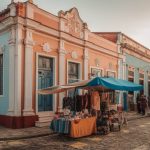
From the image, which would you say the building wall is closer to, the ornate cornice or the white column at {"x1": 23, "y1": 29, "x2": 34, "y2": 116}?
the white column at {"x1": 23, "y1": 29, "x2": 34, "y2": 116}

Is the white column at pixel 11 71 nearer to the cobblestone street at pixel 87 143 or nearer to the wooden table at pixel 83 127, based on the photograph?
the cobblestone street at pixel 87 143

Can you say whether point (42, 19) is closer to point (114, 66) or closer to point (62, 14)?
point (62, 14)

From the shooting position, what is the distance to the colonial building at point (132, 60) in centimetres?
2355

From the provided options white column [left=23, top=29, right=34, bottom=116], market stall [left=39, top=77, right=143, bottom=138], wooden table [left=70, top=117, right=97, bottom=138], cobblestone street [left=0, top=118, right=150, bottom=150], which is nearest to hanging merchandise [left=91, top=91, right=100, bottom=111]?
market stall [left=39, top=77, right=143, bottom=138]

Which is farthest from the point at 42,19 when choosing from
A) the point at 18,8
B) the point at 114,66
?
the point at 114,66

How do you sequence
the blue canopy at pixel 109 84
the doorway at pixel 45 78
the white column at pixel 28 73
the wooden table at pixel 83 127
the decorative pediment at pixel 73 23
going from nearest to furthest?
the wooden table at pixel 83 127
the blue canopy at pixel 109 84
the white column at pixel 28 73
the doorway at pixel 45 78
the decorative pediment at pixel 73 23

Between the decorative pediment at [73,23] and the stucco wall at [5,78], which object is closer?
the stucco wall at [5,78]

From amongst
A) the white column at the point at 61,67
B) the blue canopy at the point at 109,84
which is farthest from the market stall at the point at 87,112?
the white column at the point at 61,67

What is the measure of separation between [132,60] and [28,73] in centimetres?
1418

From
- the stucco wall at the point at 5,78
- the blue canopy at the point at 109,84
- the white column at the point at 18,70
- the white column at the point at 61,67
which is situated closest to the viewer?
the blue canopy at the point at 109,84

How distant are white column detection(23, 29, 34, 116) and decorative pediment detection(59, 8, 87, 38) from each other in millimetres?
3089

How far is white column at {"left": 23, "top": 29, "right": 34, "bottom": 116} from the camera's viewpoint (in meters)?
13.7

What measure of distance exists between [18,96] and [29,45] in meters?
2.47

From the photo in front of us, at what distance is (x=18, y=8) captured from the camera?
535 inches
